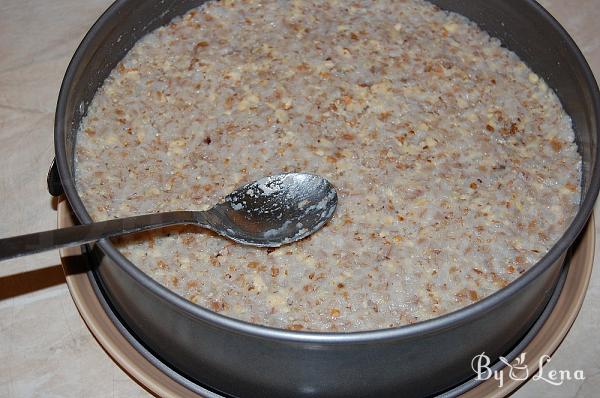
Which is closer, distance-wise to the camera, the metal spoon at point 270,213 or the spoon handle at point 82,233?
the spoon handle at point 82,233

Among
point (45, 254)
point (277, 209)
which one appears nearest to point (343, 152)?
point (277, 209)

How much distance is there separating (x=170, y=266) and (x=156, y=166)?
0.25 m

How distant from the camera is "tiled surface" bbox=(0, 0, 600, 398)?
1557mm

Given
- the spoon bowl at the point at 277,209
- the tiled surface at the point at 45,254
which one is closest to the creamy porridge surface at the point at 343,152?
the spoon bowl at the point at 277,209

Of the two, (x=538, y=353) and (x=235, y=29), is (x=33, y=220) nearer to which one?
(x=235, y=29)

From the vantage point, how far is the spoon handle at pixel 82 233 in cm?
123

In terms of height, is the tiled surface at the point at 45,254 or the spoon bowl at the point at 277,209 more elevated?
the spoon bowl at the point at 277,209

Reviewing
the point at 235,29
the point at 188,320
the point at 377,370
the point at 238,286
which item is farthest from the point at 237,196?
the point at 235,29

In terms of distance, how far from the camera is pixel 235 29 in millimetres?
1917

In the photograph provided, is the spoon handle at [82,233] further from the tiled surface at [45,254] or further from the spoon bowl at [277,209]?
the tiled surface at [45,254]

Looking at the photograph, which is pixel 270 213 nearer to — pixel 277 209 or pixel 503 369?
pixel 277 209

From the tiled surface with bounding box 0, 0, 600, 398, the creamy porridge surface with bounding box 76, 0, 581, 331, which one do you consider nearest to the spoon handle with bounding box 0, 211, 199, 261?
the creamy porridge surface with bounding box 76, 0, 581, 331

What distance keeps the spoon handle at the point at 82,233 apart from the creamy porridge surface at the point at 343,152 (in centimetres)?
11

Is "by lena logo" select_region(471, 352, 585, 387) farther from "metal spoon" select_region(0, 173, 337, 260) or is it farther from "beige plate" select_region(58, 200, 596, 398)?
"metal spoon" select_region(0, 173, 337, 260)
